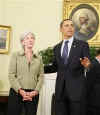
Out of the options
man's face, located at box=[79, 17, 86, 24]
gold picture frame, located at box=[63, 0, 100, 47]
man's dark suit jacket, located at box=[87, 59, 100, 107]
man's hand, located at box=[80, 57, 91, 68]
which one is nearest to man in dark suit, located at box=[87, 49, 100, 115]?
man's dark suit jacket, located at box=[87, 59, 100, 107]

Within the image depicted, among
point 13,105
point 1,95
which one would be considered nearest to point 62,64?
point 13,105

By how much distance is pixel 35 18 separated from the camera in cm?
602

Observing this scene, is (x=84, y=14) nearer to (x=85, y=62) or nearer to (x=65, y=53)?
(x=65, y=53)

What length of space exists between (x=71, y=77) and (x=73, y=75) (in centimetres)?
3

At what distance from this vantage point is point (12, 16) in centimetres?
601

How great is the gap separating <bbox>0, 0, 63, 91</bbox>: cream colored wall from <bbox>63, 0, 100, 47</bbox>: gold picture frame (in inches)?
9.7

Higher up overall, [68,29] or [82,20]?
[82,20]

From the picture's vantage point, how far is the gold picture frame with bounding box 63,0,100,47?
582 cm

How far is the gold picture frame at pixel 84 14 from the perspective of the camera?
5824 mm

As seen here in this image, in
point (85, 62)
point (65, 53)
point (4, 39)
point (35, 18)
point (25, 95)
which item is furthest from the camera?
point (35, 18)

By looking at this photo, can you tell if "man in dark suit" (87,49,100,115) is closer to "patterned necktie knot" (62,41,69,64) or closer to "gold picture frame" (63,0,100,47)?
"patterned necktie knot" (62,41,69,64)

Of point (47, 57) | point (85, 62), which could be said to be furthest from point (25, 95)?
point (47, 57)

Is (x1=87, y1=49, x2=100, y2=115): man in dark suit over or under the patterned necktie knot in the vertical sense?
under

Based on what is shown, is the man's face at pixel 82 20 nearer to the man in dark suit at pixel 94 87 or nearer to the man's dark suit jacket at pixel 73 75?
the man in dark suit at pixel 94 87
